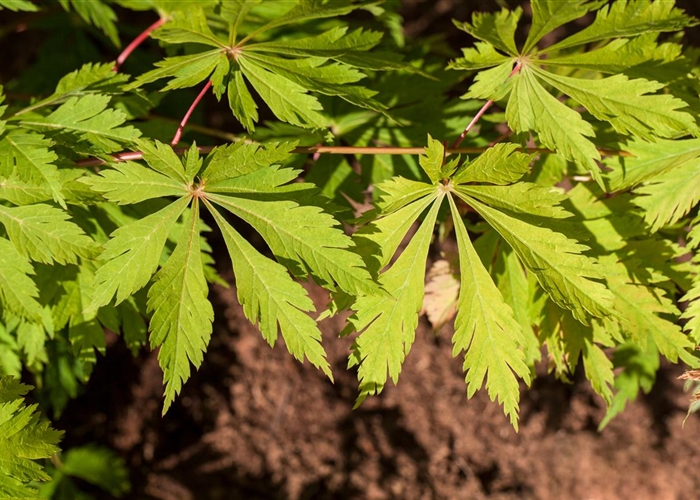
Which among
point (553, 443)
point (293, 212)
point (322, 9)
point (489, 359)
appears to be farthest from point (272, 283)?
point (553, 443)

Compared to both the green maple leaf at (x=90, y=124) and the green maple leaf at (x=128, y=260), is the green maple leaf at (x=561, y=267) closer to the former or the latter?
the green maple leaf at (x=128, y=260)

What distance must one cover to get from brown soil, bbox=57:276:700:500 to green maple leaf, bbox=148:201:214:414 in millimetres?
1912

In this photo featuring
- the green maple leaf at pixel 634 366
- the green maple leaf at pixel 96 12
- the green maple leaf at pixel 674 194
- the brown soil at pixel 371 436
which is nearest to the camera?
the green maple leaf at pixel 674 194

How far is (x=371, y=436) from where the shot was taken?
3217 mm

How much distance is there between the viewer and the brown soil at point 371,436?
3135 mm

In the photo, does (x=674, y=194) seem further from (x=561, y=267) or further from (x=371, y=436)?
(x=371, y=436)

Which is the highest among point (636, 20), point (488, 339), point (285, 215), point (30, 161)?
point (636, 20)

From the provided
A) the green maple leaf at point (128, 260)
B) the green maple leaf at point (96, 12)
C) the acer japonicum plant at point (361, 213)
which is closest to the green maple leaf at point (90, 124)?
the acer japonicum plant at point (361, 213)

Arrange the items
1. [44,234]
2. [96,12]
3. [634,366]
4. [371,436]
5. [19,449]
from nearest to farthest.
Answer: [19,449], [44,234], [96,12], [634,366], [371,436]

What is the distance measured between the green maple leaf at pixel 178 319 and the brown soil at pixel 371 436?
191cm

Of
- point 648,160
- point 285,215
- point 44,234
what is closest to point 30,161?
point 44,234

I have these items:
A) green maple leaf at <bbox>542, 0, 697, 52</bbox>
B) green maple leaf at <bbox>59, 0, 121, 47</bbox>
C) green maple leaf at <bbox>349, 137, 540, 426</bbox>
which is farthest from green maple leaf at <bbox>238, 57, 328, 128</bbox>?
green maple leaf at <bbox>59, 0, 121, 47</bbox>

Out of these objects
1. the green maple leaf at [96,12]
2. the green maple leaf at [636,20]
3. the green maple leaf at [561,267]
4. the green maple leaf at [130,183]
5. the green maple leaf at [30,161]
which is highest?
the green maple leaf at [96,12]

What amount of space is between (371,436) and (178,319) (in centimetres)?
210
